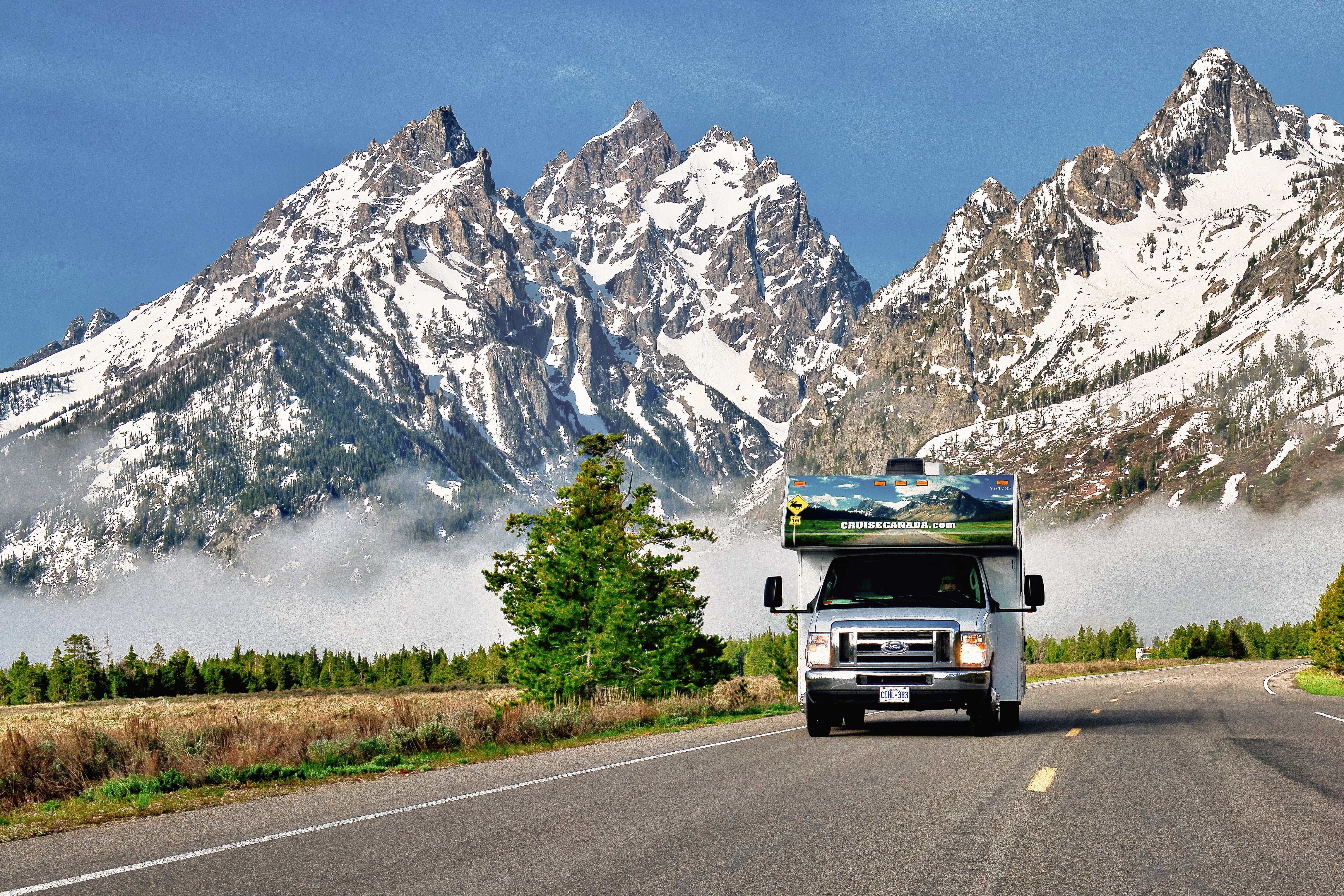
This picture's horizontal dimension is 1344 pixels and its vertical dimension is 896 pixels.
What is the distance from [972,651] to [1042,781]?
4814 millimetres

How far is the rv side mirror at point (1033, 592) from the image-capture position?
17.8m

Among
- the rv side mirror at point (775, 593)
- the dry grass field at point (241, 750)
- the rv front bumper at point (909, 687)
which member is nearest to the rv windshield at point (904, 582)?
the rv side mirror at point (775, 593)

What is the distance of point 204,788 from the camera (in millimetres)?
12188

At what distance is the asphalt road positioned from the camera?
696 cm

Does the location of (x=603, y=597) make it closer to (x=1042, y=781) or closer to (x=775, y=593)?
(x=775, y=593)

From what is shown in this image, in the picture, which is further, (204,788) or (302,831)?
(204,788)

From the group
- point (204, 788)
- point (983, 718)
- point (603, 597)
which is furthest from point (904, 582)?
point (603, 597)

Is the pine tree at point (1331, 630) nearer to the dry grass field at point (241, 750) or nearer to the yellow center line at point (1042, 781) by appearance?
the dry grass field at point (241, 750)

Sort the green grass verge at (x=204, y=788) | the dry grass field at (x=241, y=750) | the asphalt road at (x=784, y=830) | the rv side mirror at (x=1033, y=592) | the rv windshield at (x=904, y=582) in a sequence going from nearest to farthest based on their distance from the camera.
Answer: the asphalt road at (x=784, y=830) < the green grass verge at (x=204, y=788) < the dry grass field at (x=241, y=750) < the rv windshield at (x=904, y=582) < the rv side mirror at (x=1033, y=592)

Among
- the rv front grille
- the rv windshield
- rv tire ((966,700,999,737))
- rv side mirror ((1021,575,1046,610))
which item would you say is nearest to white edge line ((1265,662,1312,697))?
rv side mirror ((1021,575,1046,610))

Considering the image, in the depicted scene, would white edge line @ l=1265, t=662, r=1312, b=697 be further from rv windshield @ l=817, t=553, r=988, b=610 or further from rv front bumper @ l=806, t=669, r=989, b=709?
rv front bumper @ l=806, t=669, r=989, b=709

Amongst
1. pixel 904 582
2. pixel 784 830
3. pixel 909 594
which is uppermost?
pixel 904 582

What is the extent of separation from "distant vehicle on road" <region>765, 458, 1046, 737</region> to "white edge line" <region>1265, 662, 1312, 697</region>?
80.7ft

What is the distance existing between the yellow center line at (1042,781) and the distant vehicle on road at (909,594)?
12.3 feet
